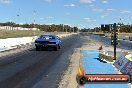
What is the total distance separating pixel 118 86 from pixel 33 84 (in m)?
2.90

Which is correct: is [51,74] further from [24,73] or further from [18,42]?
[18,42]

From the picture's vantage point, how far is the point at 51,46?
121 ft

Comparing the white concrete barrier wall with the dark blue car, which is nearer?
the dark blue car

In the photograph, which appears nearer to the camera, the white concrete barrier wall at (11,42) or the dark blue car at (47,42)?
the dark blue car at (47,42)

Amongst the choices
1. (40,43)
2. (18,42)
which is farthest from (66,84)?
(18,42)

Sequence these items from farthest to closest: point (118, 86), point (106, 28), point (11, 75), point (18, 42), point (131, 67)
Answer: point (18, 42), point (106, 28), point (11, 75), point (131, 67), point (118, 86)

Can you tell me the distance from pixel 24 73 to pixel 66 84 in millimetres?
3813

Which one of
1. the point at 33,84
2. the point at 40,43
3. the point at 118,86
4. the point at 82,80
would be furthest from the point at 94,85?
the point at 40,43

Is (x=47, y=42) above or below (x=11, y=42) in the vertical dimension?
above

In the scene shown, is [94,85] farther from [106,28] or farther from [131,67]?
[106,28]

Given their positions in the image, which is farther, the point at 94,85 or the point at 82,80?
the point at 94,85

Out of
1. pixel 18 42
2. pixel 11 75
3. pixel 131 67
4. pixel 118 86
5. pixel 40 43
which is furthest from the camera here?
pixel 18 42

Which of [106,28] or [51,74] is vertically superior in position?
[106,28]

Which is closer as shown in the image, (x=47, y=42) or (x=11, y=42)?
(x=47, y=42)
